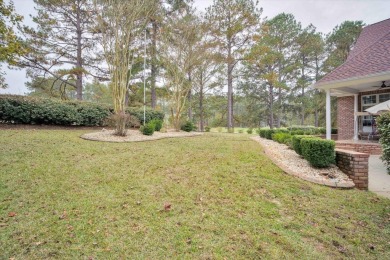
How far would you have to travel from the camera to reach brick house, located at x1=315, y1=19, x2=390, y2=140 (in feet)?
23.9

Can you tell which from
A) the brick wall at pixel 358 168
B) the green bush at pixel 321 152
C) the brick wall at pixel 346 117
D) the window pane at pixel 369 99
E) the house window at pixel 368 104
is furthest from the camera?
the brick wall at pixel 346 117

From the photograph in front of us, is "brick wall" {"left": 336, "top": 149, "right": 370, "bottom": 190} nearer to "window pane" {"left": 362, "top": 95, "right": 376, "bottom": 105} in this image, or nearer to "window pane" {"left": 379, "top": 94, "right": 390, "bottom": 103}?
"window pane" {"left": 379, "top": 94, "right": 390, "bottom": 103}

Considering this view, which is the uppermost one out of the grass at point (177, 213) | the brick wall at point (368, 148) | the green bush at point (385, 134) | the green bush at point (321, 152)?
the green bush at point (385, 134)

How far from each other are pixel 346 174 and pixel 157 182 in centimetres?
407

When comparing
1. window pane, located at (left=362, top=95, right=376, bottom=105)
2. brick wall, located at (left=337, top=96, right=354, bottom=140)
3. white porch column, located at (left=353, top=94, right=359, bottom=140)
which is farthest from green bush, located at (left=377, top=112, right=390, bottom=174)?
brick wall, located at (left=337, top=96, right=354, bottom=140)

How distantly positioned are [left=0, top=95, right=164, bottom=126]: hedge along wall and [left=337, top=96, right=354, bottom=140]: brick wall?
525 inches

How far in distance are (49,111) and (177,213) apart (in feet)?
30.6

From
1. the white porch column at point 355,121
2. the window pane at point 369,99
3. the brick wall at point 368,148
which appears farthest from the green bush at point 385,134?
the window pane at point 369,99

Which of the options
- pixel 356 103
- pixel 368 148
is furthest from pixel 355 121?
pixel 368 148

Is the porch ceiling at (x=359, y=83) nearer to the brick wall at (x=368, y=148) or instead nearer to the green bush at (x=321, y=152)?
the brick wall at (x=368, y=148)

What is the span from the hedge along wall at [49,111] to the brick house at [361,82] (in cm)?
1111

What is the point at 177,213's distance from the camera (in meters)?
2.80

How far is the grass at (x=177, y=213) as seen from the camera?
2158mm

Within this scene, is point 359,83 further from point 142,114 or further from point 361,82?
point 142,114
